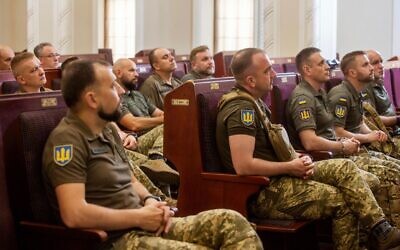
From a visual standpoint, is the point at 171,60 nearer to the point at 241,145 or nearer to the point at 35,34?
the point at 241,145

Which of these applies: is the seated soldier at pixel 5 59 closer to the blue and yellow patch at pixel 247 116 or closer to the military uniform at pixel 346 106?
the military uniform at pixel 346 106

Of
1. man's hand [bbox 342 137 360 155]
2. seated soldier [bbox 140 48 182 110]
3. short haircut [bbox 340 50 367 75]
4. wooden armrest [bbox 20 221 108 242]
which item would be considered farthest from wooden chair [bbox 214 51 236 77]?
wooden armrest [bbox 20 221 108 242]

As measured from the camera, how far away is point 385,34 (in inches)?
394

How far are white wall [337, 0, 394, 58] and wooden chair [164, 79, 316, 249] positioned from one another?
6.68m

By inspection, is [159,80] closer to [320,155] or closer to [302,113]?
[302,113]

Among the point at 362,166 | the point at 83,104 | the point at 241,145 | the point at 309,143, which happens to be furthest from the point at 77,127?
the point at 362,166

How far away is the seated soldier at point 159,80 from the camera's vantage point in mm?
5715

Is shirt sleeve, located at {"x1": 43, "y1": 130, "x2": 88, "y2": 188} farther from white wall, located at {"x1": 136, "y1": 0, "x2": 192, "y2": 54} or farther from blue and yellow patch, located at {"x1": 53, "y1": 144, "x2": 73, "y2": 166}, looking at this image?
white wall, located at {"x1": 136, "y1": 0, "x2": 192, "y2": 54}

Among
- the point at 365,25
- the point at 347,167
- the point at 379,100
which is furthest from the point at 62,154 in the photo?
the point at 365,25

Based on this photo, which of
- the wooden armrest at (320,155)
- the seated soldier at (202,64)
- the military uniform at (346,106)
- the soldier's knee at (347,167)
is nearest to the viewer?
the soldier's knee at (347,167)

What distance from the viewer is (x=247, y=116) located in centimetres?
344

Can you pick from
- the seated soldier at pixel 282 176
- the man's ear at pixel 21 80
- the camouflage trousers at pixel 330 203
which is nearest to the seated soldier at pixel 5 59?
the man's ear at pixel 21 80

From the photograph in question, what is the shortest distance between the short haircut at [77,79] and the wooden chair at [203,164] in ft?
3.39

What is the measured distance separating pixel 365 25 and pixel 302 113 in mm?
6231
